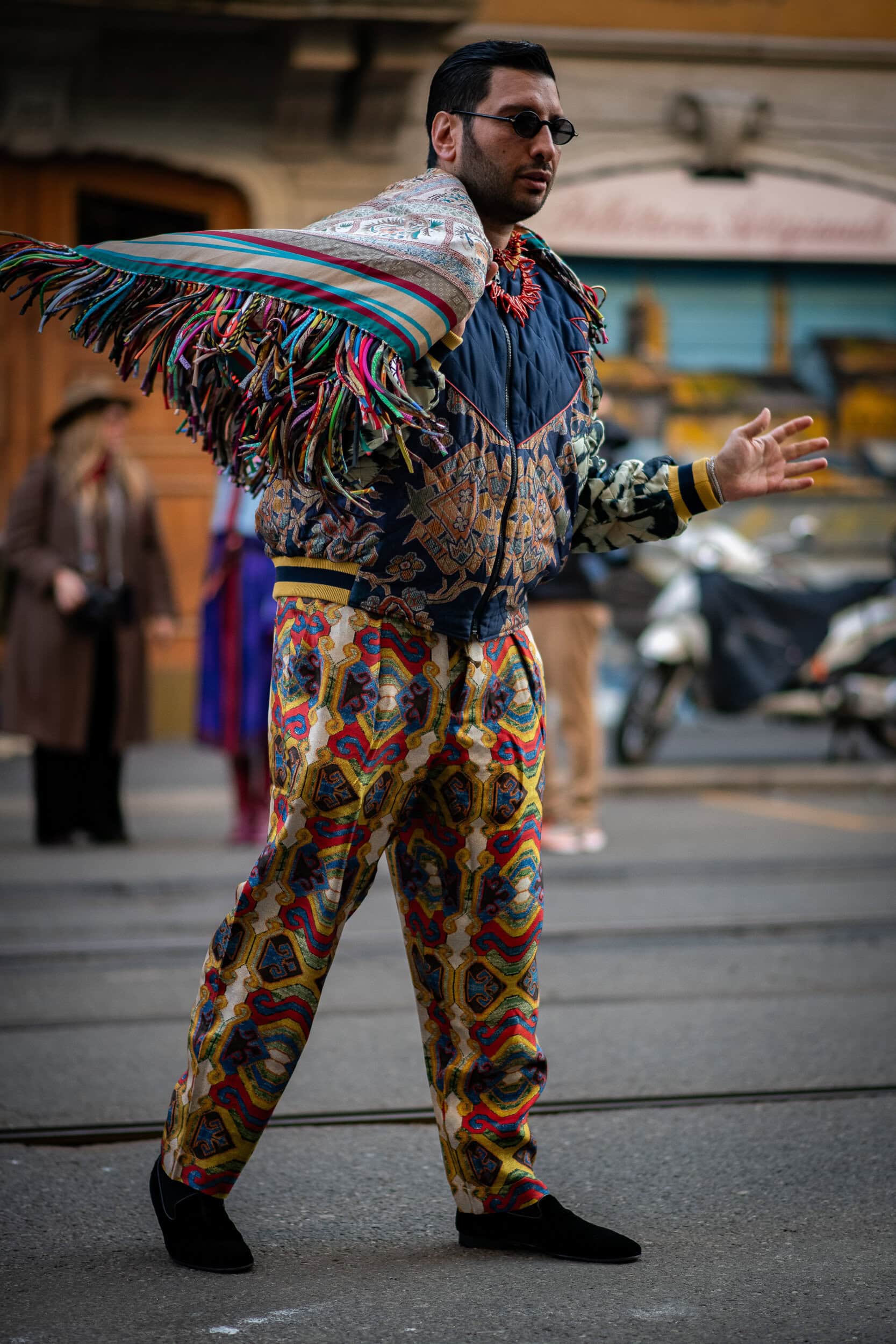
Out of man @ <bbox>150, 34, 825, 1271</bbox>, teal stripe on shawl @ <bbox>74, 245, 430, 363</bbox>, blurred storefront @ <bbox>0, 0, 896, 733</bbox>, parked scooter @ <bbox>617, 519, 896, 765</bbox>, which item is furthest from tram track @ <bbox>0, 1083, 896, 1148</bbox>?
blurred storefront @ <bbox>0, 0, 896, 733</bbox>

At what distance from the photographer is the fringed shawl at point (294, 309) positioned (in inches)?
101

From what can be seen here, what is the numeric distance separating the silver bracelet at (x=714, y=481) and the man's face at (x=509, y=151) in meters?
0.53

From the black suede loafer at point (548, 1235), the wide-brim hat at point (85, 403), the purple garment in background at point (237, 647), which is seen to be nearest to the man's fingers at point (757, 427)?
the black suede loafer at point (548, 1235)

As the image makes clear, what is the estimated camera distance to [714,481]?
300 centimetres

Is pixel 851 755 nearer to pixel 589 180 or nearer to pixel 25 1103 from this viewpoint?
pixel 589 180

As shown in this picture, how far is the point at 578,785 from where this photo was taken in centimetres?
779

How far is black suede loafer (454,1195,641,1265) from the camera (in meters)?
2.92

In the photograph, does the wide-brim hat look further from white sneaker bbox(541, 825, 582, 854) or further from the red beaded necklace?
the red beaded necklace

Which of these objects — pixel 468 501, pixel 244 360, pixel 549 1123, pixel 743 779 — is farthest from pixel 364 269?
pixel 743 779

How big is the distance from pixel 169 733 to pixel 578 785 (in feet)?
18.5

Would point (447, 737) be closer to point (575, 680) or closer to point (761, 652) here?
point (575, 680)

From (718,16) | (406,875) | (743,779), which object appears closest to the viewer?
(406,875)

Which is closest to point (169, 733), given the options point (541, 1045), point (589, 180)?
point (589, 180)

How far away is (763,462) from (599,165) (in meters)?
10.9
